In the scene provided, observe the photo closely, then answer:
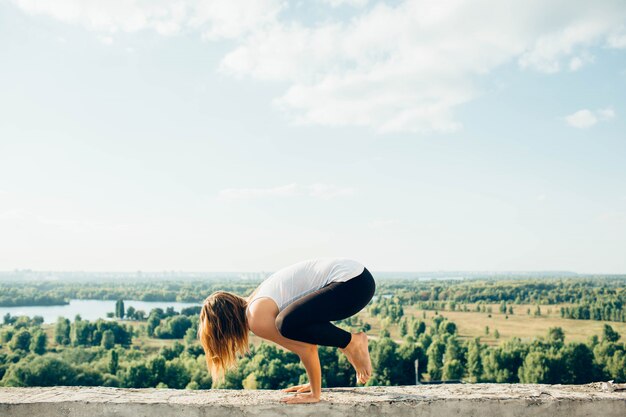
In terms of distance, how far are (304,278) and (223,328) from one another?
0.60 meters

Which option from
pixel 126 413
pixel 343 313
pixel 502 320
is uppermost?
pixel 343 313

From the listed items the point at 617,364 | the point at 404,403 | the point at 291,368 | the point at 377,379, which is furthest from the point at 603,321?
the point at 404,403

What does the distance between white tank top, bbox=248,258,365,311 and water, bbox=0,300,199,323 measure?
106444 millimetres

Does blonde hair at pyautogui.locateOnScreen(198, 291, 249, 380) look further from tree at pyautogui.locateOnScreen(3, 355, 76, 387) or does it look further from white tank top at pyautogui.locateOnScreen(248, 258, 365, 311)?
tree at pyautogui.locateOnScreen(3, 355, 76, 387)

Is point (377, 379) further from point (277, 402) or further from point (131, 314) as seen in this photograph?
point (131, 314)

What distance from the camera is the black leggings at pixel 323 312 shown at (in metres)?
3.06

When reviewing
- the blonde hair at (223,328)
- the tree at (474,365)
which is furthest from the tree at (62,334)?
the blonde hair at (223,328)

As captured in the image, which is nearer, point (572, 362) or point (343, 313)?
point (343, 313)

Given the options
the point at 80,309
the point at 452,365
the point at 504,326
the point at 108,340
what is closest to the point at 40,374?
the point at 108,340

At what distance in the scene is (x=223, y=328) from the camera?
10.6 ft

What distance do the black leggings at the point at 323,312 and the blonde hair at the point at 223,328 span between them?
296mm

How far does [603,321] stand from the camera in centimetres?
8844

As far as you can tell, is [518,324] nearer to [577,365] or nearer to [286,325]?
[577,365]

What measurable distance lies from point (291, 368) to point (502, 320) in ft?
219
